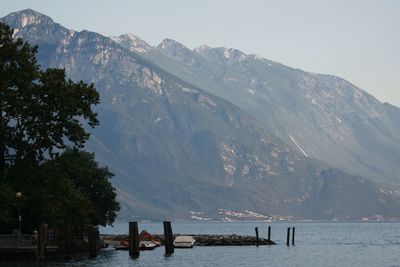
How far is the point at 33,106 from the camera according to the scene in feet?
332

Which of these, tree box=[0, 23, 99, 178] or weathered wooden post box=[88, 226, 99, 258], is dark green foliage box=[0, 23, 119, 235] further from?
weathered wooden post box=[88, 226, 99, 258]

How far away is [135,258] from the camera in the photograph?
129500 millimetres

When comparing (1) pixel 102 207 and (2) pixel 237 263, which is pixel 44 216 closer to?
(2) pixel 237 263

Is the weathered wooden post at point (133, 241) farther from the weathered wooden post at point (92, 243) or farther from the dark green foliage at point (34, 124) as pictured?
the dark green foliage at point (34, 124)

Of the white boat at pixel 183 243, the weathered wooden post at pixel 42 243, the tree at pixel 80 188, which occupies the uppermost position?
the tree at pixel 80 188

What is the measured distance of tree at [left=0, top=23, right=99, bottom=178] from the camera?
10138 centimetres

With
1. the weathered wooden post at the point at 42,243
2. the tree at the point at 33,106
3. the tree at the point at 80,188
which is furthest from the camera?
the tree at the point at 80,188

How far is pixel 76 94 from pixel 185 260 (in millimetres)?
38191

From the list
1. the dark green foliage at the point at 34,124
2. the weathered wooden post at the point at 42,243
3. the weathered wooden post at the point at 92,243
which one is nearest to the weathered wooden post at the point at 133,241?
the weathered wooden post at the point at 92,243

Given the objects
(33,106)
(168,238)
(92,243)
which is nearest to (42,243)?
(33,106)

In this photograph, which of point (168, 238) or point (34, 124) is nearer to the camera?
point (34, 124)

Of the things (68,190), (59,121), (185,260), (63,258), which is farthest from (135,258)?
(59,121)

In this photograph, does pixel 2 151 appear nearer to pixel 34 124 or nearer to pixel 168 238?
pixel 34 124

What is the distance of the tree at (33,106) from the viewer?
333ft
